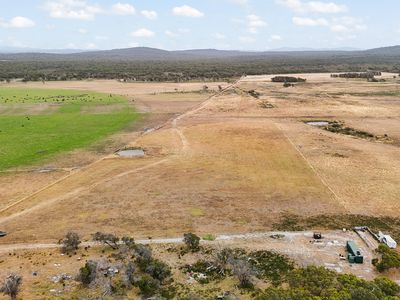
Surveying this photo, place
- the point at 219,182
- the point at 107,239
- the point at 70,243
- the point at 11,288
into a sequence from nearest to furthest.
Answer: the point at 11,288, the point at 70,243, the point at 107,239, the point at 219,182

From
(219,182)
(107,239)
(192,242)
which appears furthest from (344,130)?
(107,239)

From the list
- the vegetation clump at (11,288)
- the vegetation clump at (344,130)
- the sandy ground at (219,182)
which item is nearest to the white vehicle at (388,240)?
the sandy ground at (219,182)

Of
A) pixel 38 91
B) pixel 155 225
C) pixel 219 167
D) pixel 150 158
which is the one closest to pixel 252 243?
pixel 155 225

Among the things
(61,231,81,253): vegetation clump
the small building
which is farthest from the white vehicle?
(61,231,81,253): vegetation clump

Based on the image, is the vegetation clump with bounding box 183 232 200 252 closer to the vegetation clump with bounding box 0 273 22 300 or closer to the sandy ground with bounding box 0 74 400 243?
the sandy ground with bounding box 0 74 400 243

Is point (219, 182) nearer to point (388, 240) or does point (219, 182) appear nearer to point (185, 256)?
point (185, 256)

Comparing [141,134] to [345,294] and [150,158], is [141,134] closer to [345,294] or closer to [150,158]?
[150,158]
